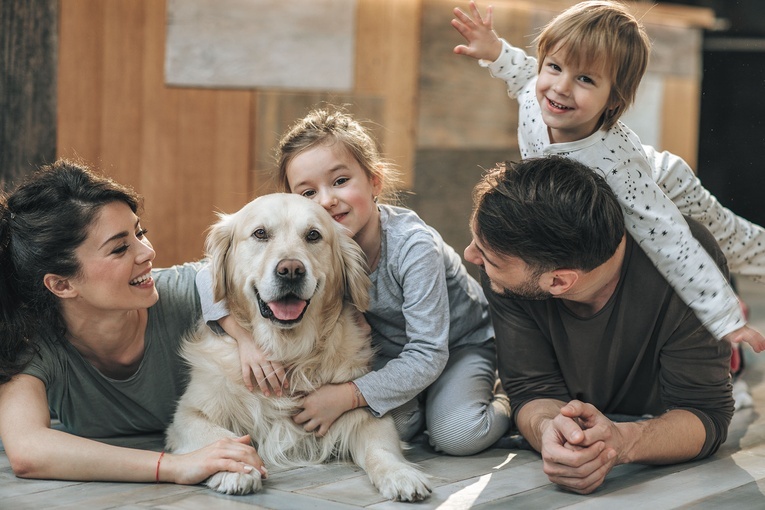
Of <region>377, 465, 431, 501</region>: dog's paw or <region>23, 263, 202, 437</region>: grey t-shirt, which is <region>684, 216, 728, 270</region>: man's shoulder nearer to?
<region>377, 465, 431, 501</region>: dog's paw

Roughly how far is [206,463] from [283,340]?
0.42 m

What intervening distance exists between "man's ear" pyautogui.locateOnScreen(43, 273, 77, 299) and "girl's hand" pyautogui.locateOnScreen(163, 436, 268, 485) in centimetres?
52

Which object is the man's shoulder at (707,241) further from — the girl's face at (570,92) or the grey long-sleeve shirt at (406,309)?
the grey long-sleeve shirt at (406,309)

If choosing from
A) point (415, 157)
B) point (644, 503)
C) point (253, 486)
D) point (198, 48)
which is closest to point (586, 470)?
point (644, 503)

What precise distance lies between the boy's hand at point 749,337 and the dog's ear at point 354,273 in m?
0.96

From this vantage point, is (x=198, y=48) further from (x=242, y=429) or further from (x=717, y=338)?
(x=717, y=338)

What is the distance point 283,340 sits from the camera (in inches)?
98.3

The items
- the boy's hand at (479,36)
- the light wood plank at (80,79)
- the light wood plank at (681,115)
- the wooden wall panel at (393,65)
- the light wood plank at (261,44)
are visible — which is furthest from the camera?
the light wood plank at (681,115)

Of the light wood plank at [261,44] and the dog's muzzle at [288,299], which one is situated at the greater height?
the light wood plank at [261,44]

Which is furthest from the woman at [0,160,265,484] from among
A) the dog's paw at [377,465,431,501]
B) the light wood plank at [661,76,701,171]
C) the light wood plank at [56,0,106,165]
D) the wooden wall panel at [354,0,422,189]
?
the light wood plank at [661,76,701,171]

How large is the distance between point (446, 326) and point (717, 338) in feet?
2.36

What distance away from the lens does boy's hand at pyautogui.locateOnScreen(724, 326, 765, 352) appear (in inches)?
89.0

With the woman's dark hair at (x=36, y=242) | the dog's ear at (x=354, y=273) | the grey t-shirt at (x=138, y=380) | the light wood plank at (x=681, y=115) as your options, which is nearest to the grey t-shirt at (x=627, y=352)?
the dog's ear at (x=354, y=273)

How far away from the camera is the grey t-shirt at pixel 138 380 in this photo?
251 centimetres
